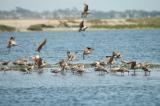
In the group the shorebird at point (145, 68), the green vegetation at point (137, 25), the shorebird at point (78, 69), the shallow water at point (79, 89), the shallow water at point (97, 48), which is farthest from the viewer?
the green vegetation at point (137, 25)

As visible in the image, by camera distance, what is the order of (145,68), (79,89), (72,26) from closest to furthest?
(79,89) < (145,68) < (72,26)

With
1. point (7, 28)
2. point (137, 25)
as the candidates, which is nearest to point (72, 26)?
point (137, 25)

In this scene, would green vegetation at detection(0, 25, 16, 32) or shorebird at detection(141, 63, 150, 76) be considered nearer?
shorebird at detection(141, 63, 150, 76)

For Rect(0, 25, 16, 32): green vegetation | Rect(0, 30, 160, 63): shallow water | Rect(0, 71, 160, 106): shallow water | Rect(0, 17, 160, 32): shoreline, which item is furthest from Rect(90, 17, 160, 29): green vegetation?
Rect(0, 71, 160, 106): shallow water

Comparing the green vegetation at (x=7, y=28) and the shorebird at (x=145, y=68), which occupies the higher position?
the green vegetation at (x=7, y=28)

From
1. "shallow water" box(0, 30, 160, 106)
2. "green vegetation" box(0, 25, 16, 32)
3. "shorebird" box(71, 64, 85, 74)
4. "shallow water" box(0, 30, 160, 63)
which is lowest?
"shallow water" box(0, 30, 160, 106)

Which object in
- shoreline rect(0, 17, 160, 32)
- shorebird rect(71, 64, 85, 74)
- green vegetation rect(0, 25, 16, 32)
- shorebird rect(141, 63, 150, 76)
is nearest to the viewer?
shorebird rect(141, 63, 150, 76)

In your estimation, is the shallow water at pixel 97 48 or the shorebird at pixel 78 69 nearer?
the shorebird at pixel 78 69

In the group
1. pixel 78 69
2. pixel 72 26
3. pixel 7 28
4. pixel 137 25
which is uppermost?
pixel 137 25

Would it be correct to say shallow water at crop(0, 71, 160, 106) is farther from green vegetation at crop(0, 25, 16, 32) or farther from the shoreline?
the shoreline

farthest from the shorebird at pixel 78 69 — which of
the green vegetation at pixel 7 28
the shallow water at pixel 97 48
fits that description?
the green vegetation at pixel 7 28

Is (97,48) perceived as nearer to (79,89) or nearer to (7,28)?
(79,89)

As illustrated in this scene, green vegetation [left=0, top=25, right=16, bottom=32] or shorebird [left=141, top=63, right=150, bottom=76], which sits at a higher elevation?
Result: green vegetation [left=0, top=25, right=16, bottom=32]

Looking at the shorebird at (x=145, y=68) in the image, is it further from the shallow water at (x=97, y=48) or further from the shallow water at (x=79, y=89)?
the shallow water at (x=97, y=48)
